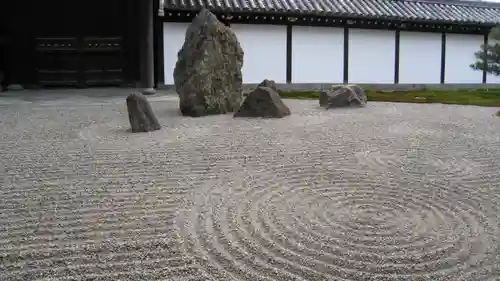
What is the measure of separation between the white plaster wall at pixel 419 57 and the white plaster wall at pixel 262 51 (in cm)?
449

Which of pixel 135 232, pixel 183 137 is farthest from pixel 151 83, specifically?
pixel 135 232

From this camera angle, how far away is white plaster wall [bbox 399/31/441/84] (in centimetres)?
1652

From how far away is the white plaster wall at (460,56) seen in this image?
56.3 feet

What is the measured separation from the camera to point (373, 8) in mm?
16547

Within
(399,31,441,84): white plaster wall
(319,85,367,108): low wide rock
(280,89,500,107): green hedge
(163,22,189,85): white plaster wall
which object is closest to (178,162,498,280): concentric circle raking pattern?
(319,85,367,108): low wide rock

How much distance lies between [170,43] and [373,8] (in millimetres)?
7334

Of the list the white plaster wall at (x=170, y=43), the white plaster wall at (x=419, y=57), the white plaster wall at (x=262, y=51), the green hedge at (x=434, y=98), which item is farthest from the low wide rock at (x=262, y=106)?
the white plaster wall at (x=419, y=57)

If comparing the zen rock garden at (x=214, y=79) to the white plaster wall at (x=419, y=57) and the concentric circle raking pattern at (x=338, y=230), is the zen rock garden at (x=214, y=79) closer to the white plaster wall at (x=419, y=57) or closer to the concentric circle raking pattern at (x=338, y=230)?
the concentric circle raking pattern at (x=338, y=230)

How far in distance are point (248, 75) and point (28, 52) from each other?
647 centimetres

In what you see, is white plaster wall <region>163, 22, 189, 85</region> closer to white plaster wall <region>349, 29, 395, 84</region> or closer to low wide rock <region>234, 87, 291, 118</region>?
white plaster wall <region>349, 29, 395, 84</region>

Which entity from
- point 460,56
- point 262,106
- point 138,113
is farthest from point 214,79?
point 460,56

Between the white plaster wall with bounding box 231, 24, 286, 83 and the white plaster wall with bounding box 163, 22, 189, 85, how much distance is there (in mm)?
1706

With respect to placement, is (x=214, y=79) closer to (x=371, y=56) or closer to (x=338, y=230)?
(x=338, y=230)

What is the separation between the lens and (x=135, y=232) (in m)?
3.07
